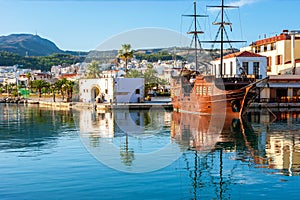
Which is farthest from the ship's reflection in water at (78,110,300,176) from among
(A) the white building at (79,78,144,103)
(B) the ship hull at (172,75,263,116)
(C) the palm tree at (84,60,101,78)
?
(C) the palm tree at (84,60,101,78)

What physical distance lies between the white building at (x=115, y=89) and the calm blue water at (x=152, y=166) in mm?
29895

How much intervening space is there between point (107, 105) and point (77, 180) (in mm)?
38692

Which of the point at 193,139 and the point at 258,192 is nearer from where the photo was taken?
the point at 258,192

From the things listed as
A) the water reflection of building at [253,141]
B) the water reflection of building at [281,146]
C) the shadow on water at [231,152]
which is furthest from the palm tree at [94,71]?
the water reflection of building at [281,146]

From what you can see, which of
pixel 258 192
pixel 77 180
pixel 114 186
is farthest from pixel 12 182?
pixel 258 192

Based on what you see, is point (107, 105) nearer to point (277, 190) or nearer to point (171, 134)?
point (171, 134)

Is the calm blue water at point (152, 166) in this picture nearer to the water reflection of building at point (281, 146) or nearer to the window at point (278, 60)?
the water reflection of building at point (281, 146)

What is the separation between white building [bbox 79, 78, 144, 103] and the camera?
56781 millimetres

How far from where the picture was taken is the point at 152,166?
16156 mm

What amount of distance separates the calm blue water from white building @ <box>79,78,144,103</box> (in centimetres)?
2990

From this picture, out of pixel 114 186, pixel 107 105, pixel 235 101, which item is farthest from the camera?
pixel 107 105

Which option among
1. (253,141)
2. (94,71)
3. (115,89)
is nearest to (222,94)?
(253,141)

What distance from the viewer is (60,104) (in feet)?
208

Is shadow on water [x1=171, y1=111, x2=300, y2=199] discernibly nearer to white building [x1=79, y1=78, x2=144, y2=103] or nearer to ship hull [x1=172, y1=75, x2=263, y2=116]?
ship hull [x1=172, y1=75, x2=263, y2=116]
